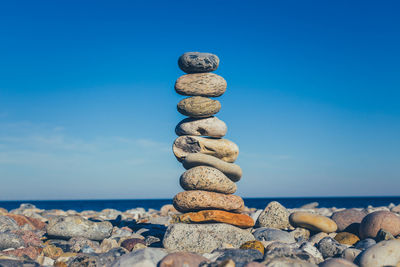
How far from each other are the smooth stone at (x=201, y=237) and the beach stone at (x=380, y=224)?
3411 millimetres

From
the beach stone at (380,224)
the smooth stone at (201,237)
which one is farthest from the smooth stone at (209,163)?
the beach stone at (380,224)

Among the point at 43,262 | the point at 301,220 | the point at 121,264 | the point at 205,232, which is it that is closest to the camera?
the point at 121,264

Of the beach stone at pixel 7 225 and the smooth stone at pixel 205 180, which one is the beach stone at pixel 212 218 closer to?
the smooth stone at pixel 205 180

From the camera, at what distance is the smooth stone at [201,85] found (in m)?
10.8

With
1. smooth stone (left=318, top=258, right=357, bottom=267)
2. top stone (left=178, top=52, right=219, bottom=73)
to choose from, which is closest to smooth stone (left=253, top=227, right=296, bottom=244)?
smooth stone (left=318, top=258, right=357, bottom=267)

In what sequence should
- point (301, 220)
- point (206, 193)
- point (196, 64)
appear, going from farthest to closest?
1. point (301, 220)
2. point (196, 64)
3. point (206, 193)

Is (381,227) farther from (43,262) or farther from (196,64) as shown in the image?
(43,262)

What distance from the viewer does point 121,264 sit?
6.76 m

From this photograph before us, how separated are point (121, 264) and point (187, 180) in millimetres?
3455

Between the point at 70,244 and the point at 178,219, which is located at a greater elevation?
the point at 178,219

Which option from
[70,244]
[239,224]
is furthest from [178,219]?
[70,244]

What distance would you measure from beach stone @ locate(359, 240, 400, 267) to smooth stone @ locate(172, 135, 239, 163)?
4501mm

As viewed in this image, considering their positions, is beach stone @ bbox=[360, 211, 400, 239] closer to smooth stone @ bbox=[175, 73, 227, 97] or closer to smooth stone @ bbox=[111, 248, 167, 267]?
smooth stone @ bbox=[175, 73, 227, 97]

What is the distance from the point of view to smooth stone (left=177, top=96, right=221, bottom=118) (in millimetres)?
10641
